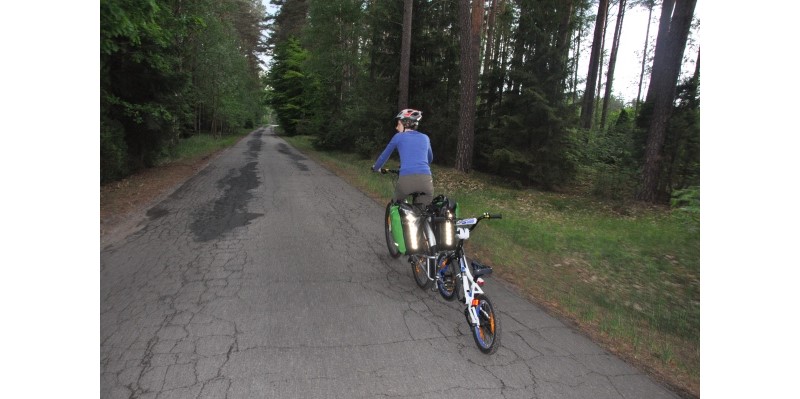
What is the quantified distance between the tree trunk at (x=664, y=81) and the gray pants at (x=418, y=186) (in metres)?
8.68

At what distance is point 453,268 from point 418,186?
118 cm

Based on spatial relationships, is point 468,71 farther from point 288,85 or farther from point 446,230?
point 288,85

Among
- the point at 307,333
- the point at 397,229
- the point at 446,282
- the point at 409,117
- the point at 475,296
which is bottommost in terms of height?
the point at 307,333

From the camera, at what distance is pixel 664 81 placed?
32.4 feet

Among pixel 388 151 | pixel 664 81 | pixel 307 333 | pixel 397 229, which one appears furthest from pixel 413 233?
pixel 664 81

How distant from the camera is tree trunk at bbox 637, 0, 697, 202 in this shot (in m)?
9.62

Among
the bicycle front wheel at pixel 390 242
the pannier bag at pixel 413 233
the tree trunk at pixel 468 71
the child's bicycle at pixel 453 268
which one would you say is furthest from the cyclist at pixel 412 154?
the tree trunk at pixel 468 71

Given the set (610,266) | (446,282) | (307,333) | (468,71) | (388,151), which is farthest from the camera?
(468,71)

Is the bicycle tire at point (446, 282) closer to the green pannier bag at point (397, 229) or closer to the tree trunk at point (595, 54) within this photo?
the green pannier bag at point (397, 229)

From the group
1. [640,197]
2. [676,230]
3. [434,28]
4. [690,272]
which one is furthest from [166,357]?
[434,28]

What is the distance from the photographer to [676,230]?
306 inches

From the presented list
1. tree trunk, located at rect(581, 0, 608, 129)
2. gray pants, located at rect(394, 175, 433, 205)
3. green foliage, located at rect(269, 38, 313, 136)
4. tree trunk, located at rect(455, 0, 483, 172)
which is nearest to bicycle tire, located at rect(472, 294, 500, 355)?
gray pants, located at rect(394, 175, 433, 205)

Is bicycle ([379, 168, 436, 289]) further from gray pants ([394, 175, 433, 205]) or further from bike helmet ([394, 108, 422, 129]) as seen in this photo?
bike helmet ([394, 108, 422, 129])

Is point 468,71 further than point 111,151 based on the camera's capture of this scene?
Yes
